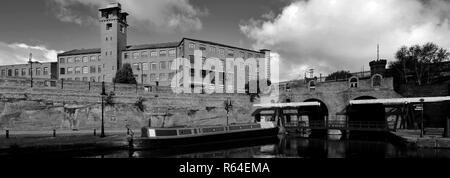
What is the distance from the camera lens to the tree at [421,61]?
133 feet

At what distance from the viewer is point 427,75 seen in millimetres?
41188

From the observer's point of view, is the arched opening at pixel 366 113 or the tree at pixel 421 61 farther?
the tree at pixel 421 61

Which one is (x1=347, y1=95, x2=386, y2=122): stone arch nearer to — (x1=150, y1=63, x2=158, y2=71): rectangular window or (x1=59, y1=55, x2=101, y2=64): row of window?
(x1=150, y1=63, x2=158, y2=71): rectangular window

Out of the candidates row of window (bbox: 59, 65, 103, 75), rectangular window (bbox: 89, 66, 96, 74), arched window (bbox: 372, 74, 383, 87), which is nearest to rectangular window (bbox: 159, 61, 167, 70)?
row of window (bbox: 59, 65, 103, 75)

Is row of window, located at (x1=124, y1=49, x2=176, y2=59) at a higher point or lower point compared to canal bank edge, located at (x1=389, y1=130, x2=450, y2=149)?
higher

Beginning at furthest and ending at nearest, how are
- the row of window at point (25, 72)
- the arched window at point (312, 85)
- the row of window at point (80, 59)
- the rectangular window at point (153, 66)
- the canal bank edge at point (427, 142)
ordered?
the row of window at point (25, 72)
the row of window at point (80, 59)
the rectangular window at point (153, 66)
the arched window at point (312, 85)
the canal bank edge at point (427, 142)

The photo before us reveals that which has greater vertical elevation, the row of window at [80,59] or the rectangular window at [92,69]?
the row of window at [80,59]

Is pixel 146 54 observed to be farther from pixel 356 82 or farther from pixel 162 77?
pixel 356 82

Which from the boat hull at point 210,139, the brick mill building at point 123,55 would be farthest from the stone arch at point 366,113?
the brick mill building at point 123,55

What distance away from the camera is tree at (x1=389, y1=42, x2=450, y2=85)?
133 ft

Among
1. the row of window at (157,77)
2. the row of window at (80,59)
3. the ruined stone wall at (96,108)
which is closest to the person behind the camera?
the ruined stone wall at (96,108)

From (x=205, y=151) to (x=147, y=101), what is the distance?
49.6 ft

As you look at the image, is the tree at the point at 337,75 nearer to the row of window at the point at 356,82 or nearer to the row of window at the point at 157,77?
the row of window at the point at 356,82
